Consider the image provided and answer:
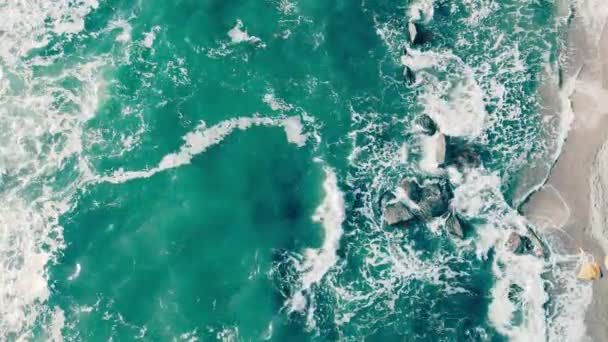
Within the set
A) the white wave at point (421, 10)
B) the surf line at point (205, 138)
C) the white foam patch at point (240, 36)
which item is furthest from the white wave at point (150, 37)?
the white wave at point (421, 10)

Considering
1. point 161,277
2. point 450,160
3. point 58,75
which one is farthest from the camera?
point 58,75

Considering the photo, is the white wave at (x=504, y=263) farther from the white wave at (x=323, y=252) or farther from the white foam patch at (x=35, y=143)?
the white foam patch at (x=35, y=143)

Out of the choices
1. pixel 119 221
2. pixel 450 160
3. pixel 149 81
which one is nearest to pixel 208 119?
pixel 149 81

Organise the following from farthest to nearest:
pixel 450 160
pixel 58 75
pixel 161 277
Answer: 1. pixel 58 75
2. pixel 450 160
3. pixel 161 277

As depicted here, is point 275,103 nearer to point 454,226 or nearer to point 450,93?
point 450,93

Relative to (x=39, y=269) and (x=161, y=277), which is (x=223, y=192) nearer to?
(x=161, y=277)

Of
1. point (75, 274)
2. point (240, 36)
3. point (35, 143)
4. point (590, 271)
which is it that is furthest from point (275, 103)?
point (590, 271)

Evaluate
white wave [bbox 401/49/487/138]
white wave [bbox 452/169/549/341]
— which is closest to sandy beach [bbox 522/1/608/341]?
white wave [bbox 452/169/549/341]
